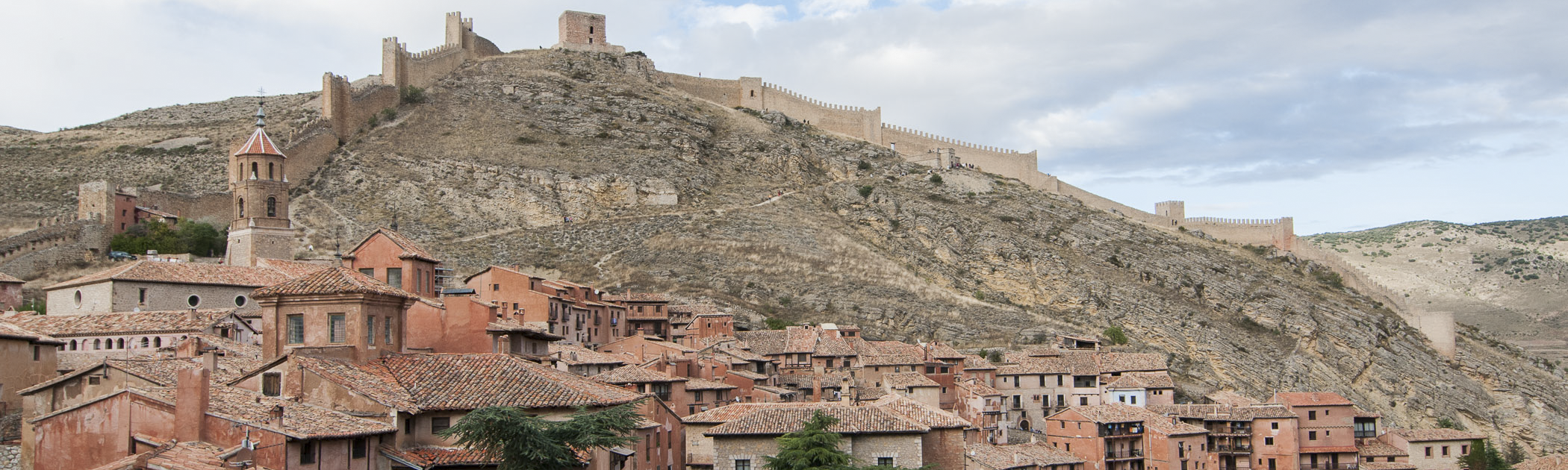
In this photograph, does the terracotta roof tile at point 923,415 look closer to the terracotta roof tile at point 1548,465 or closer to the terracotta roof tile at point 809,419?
the terracotta roof tile at point 809,419

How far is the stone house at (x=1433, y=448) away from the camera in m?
62.1

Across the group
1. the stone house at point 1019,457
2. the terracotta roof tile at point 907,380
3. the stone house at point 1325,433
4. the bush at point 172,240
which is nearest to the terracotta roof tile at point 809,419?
the stone house at point 1019,457

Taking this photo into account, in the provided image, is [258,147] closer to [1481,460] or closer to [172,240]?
[172,240]

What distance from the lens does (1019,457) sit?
48.8m

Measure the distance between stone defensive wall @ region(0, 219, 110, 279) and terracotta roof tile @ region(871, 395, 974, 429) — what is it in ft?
152

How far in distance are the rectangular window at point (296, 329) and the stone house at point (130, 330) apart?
12.1 meters

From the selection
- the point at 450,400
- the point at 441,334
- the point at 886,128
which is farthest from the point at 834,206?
the point at 450,400

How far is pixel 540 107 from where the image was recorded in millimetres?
104312

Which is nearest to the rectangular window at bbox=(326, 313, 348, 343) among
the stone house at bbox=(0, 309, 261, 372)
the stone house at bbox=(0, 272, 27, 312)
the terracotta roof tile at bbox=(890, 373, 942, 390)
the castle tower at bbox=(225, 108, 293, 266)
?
the stone house at bbox=(0, 309, 261, 372)

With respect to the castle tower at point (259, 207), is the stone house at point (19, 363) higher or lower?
lower

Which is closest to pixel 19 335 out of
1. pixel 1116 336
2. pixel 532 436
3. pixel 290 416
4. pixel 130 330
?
pixel 290 416

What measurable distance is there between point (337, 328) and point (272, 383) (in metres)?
1.88

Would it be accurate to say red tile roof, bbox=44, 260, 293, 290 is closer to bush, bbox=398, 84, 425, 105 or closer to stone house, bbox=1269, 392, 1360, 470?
stone house, bbox=1269, 392, 1360, 470

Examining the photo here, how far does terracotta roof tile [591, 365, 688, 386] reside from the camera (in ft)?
135
